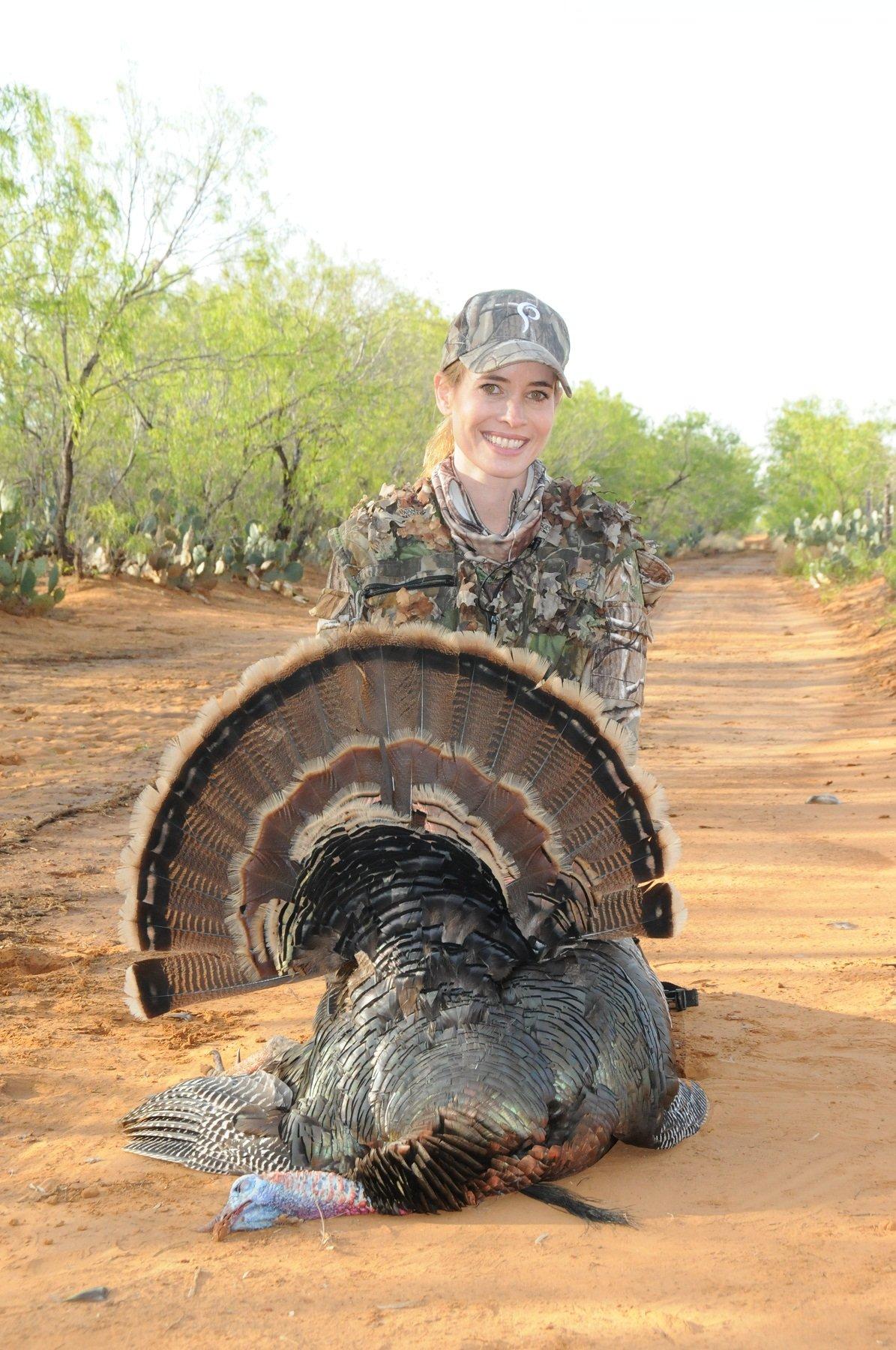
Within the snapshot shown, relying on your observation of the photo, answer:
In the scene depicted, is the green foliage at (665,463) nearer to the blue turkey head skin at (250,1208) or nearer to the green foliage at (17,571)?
the green foliage at (17,571)

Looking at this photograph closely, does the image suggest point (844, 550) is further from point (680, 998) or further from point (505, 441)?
point (505, 441)

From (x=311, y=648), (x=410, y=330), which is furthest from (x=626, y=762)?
(x=410, y=330)

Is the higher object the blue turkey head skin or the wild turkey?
the wild turkey

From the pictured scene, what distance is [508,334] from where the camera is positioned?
3340 millimetres

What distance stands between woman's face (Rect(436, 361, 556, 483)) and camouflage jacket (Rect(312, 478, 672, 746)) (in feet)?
0.83

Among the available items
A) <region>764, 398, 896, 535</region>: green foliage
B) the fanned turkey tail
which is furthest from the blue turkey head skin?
<region>764, 398, 896, 535</region>: green foliage

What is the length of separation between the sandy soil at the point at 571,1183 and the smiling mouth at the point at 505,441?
184 cm

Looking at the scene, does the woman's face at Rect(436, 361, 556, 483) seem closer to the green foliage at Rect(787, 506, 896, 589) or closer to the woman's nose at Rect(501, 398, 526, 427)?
the woman's nose at Rect(501, 398, 526, 427)

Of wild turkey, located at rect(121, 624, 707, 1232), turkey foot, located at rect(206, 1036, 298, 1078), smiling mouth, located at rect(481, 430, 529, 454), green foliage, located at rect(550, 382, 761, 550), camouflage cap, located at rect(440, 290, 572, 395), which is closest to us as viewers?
wild turkey, located at rect(121, 624, 707, 1232)

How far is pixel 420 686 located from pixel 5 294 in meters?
11.8

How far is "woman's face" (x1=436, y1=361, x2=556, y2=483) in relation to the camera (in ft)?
11.2

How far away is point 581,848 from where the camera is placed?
274cm

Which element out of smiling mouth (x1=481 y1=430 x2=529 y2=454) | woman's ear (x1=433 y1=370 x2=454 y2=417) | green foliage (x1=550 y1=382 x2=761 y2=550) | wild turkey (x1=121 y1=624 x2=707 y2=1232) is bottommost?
wild turkey (x1=121 y1=624 x2=707 y2=1232)

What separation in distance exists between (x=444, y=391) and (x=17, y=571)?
10931 mm
